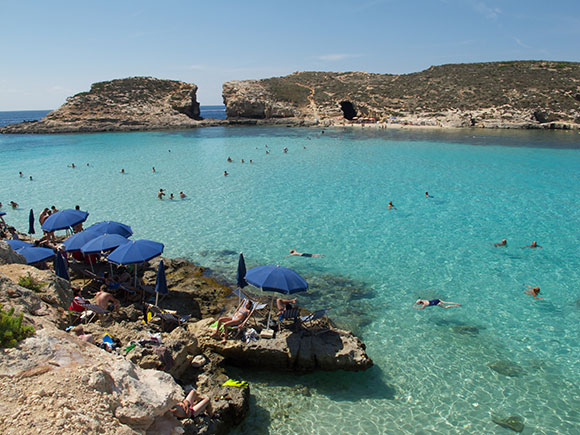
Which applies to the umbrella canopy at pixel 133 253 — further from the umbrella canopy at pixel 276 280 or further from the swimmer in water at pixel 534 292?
the swimmer in water at pixel 534 292

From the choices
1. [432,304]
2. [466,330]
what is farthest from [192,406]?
[432,304]

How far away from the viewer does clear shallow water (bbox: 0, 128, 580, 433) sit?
7273mm

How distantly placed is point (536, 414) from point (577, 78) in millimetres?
86057

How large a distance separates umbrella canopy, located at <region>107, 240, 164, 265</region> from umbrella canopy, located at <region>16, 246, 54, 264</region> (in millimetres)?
1947

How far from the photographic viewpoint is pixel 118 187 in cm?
2489

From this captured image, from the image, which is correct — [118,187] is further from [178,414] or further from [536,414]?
[536,414]

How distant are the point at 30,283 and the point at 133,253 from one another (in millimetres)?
2639

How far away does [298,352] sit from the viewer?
320 inches

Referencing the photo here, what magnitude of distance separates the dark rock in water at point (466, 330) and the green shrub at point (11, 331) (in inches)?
364

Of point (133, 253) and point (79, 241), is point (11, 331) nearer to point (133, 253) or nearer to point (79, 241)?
point (133, 253)

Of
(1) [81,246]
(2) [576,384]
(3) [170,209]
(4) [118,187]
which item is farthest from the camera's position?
(4) [118,187]

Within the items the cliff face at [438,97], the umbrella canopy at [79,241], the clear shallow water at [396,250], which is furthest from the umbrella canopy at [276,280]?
the cliff face at [438,97]

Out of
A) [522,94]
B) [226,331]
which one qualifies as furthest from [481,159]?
[522,94]

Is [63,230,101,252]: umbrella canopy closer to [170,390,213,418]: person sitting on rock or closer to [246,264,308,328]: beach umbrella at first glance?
[246,264,308,328]: beach umbrella
